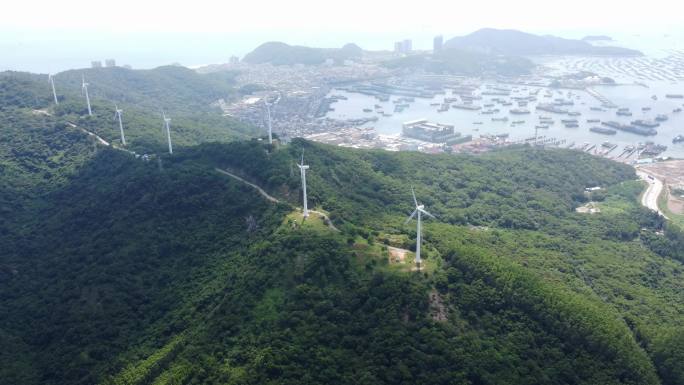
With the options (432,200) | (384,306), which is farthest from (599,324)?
(432,200)

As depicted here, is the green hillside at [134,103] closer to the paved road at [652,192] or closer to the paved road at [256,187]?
the paved road at [256,187]

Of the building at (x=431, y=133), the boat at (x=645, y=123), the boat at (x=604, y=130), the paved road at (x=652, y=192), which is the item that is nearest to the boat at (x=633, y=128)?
the boat at (x=645, y=123)

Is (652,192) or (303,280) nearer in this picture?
(303,280)

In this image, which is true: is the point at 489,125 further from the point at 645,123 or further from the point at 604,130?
the point at 645,123

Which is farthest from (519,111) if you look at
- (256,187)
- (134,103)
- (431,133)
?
(256,187)

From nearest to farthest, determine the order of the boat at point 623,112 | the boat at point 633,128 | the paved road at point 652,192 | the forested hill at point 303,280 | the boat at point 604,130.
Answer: the forested hill at point 303,280, the paved road at point 652,192, the boat at point 633,128, the boat at point 604,130, the boat at point 623,112

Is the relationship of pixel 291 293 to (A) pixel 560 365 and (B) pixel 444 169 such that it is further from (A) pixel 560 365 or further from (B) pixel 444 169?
(B) pixel 444 169

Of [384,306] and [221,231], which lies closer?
[384,306]
